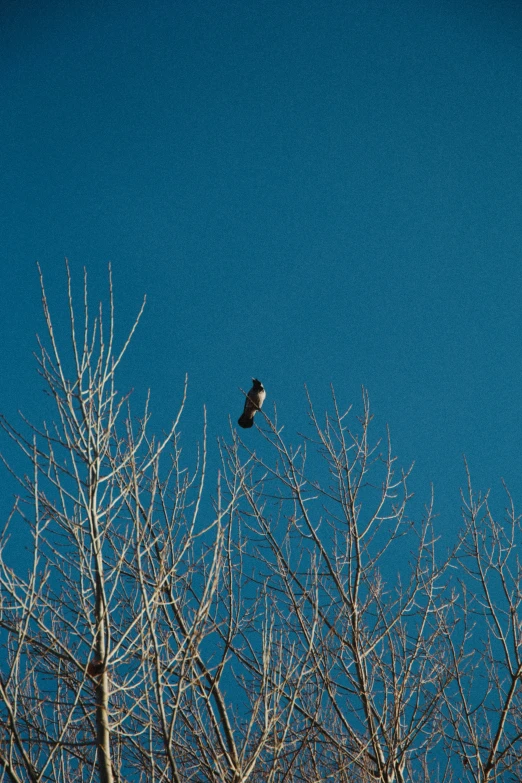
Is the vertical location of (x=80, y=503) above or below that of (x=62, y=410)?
below

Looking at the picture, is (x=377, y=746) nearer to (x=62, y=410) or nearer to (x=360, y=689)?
(x=360, y=689)

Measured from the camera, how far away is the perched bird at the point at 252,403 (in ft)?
16.2

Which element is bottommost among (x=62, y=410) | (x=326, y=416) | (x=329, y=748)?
(x=329, y=748)

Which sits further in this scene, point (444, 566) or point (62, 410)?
point (444, 566)

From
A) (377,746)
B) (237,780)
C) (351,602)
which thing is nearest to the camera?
(237,780)

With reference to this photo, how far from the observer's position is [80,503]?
3227 mm

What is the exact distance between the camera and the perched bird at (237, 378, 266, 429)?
4.94 meters

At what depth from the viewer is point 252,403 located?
4.92 meters

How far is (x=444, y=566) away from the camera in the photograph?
5.09m

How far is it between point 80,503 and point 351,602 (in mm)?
2139

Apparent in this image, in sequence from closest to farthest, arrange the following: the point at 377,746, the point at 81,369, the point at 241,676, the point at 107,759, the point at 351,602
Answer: the point at 107,759
the point at 81,369
the point at 377,746
the point at 351,602
the point at 241,676

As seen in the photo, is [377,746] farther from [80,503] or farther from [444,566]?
[80,503]

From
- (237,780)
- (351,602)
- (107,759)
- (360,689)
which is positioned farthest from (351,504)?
(107,759)

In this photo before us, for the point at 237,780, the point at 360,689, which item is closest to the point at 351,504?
the point at 360,689
